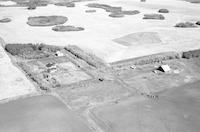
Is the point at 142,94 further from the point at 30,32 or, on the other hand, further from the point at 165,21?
the point at 165,21

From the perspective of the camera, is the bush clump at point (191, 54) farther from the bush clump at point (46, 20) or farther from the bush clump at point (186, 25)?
the bush clump at point (46, 20)

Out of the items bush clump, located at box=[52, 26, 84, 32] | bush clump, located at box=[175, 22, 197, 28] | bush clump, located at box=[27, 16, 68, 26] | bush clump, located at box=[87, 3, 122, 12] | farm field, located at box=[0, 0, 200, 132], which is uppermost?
bush clump, located at box=[87, 3, 122, 12]

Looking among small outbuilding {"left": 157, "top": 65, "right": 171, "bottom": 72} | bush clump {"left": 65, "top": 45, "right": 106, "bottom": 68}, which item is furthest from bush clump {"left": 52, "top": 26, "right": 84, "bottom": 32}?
small outbuilding {"left": 157, "top": 65, "right": 171, "bottom": 72}

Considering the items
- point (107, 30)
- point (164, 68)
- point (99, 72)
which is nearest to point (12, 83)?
point (99, 72)

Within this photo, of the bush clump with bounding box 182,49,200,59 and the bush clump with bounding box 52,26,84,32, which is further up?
the bush clump with bounding box 52,26,84,32

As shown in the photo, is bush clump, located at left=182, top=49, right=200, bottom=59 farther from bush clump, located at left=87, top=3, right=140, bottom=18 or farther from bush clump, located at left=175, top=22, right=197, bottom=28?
bush clump, located at left=87, top=3, right=140, bottom=18
